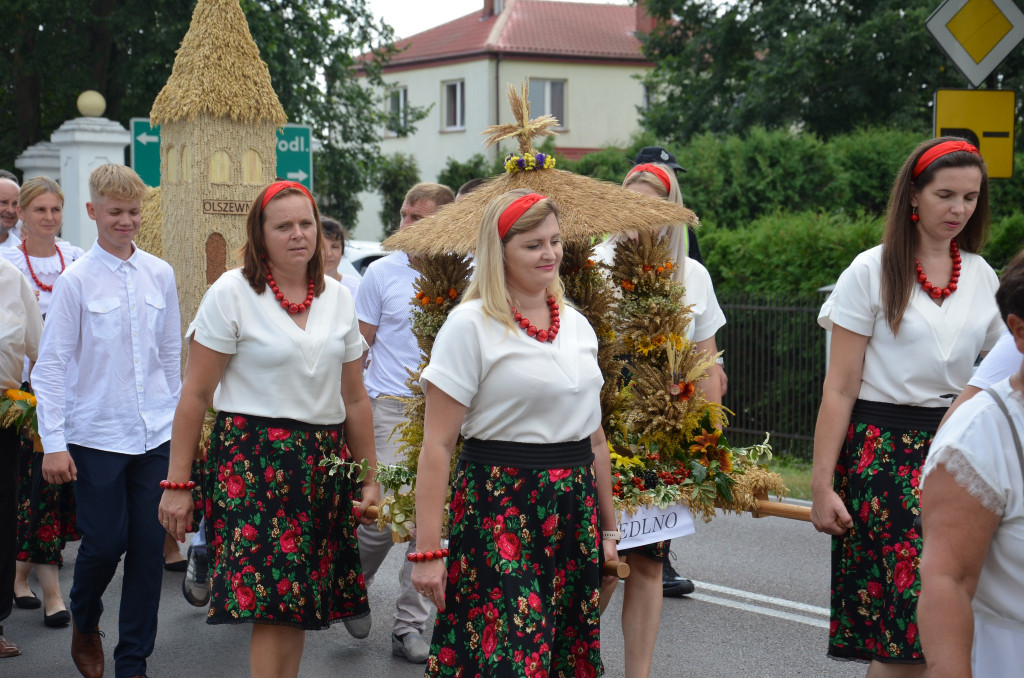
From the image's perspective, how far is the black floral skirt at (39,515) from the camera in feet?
20.6

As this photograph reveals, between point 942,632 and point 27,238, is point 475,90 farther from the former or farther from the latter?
point 942,632

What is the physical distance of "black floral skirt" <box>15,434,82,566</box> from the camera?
629 cm

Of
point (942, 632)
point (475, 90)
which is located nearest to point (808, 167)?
point (942, 632)

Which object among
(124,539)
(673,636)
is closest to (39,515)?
(124,539)

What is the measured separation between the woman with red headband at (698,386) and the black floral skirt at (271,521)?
1076 millimetres

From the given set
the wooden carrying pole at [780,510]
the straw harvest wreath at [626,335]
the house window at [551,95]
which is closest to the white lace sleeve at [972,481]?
the wooden carrying pole at [780,510]

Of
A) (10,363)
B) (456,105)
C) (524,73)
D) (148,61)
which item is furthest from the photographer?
(456,105)

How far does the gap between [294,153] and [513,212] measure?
846 centimetres

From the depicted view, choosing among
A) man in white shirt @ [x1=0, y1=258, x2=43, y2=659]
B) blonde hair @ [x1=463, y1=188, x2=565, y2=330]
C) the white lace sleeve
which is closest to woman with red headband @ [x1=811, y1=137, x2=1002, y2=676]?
blonde hair @ [x1=463, y1=188, x2=565, y2=330]

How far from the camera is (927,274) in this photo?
397 centimetres

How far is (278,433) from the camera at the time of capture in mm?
4168

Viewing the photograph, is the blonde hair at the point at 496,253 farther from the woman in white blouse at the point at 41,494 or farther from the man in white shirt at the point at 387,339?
the woman in white blouse at the point at 41,494

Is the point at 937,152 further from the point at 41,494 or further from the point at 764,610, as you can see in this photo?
the point at 41,494

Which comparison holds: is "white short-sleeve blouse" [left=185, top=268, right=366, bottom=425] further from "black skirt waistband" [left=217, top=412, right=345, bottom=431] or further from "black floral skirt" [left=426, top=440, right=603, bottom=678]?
"black floral skirt" [left=426, top=440, right=603, bottom=678]
